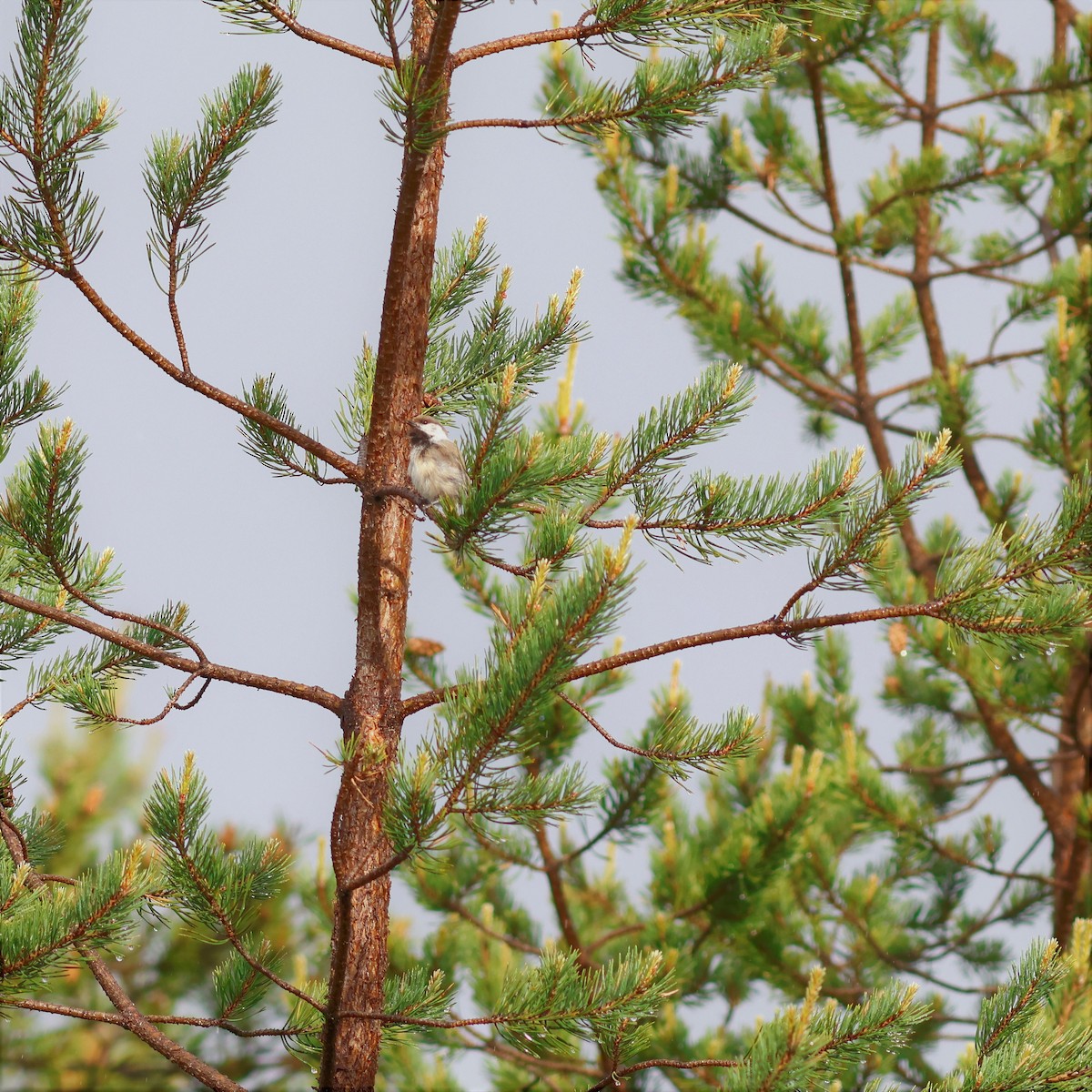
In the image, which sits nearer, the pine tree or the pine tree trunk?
the pine tree

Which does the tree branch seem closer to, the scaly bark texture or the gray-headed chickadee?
the scaly bark texture

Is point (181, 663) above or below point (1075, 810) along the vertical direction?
below

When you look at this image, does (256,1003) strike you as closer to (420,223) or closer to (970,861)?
(420,223)

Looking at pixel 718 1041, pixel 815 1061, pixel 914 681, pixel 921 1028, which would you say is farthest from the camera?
pixel 914 681

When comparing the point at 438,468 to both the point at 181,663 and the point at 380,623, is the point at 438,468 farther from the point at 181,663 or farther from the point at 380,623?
the point at 181,663

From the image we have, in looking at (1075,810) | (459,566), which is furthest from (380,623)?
(1075,810)

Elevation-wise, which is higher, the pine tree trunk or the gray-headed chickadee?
the gray-headed chickadee

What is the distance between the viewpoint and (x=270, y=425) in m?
2.53

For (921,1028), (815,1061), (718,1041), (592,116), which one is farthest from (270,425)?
(921,1028)

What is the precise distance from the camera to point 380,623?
261 centimetres

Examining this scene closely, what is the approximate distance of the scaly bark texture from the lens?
7.16ft

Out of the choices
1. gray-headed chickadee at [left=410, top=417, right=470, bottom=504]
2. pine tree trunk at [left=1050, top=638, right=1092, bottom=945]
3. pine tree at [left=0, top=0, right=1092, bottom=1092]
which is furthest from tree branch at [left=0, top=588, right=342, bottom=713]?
pine tree trunk at [left=1050, top=638, right=1092, bottom=945]

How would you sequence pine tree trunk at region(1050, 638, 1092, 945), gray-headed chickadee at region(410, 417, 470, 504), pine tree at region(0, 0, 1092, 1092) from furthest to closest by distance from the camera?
pine tree trunk at region(1050, 638, 1092, 945)
gray-headed chickadee at region(410, 417, 470, 504)
pine tree at region(0, 0, 1092, 1092)

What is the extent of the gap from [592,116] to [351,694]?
4.23 feet
